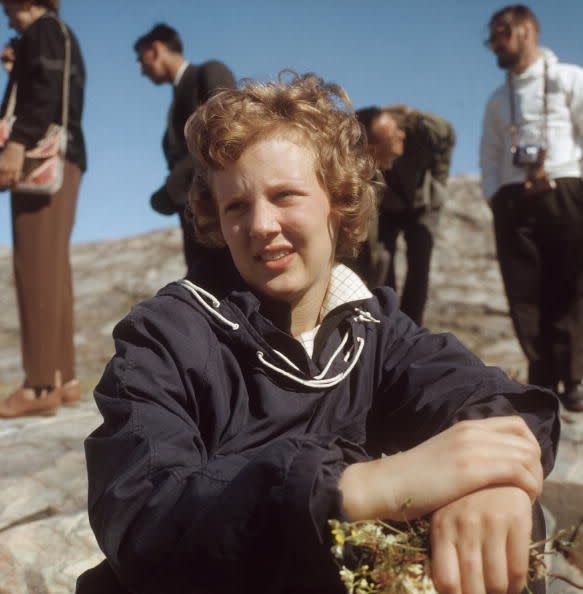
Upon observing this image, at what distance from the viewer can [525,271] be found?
15.2 ft

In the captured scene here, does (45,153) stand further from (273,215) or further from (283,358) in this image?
(283,358)

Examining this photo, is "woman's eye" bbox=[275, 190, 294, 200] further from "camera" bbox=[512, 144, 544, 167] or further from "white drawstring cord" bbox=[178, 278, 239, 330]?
"camera" bbox=[512, 144, 544, 167]

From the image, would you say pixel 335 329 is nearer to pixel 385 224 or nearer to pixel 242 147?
pixel 242 147

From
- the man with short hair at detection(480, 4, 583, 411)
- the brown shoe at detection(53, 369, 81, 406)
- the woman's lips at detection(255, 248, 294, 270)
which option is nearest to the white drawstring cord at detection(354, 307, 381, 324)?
the woman's lips at detection(255, 248, 294, 270)

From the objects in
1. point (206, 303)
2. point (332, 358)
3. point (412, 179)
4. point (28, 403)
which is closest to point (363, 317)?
point (332, 358)

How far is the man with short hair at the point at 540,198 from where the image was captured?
4473 millimetres

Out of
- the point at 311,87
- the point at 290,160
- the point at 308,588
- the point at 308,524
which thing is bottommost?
the point at 308,588

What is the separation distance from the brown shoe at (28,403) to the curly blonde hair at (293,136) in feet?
8.56

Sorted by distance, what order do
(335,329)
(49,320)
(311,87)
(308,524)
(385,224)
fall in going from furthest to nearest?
(385,224)
(49,320)
(311,87)
(335,329)
(308,524)

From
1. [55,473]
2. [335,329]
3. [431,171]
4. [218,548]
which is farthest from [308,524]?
[431,171]

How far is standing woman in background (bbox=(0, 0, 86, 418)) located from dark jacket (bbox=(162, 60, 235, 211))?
0.54 metres

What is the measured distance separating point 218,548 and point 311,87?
1.49 metres

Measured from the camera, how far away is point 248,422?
171 centimetres

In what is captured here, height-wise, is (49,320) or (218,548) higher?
(218,548)
